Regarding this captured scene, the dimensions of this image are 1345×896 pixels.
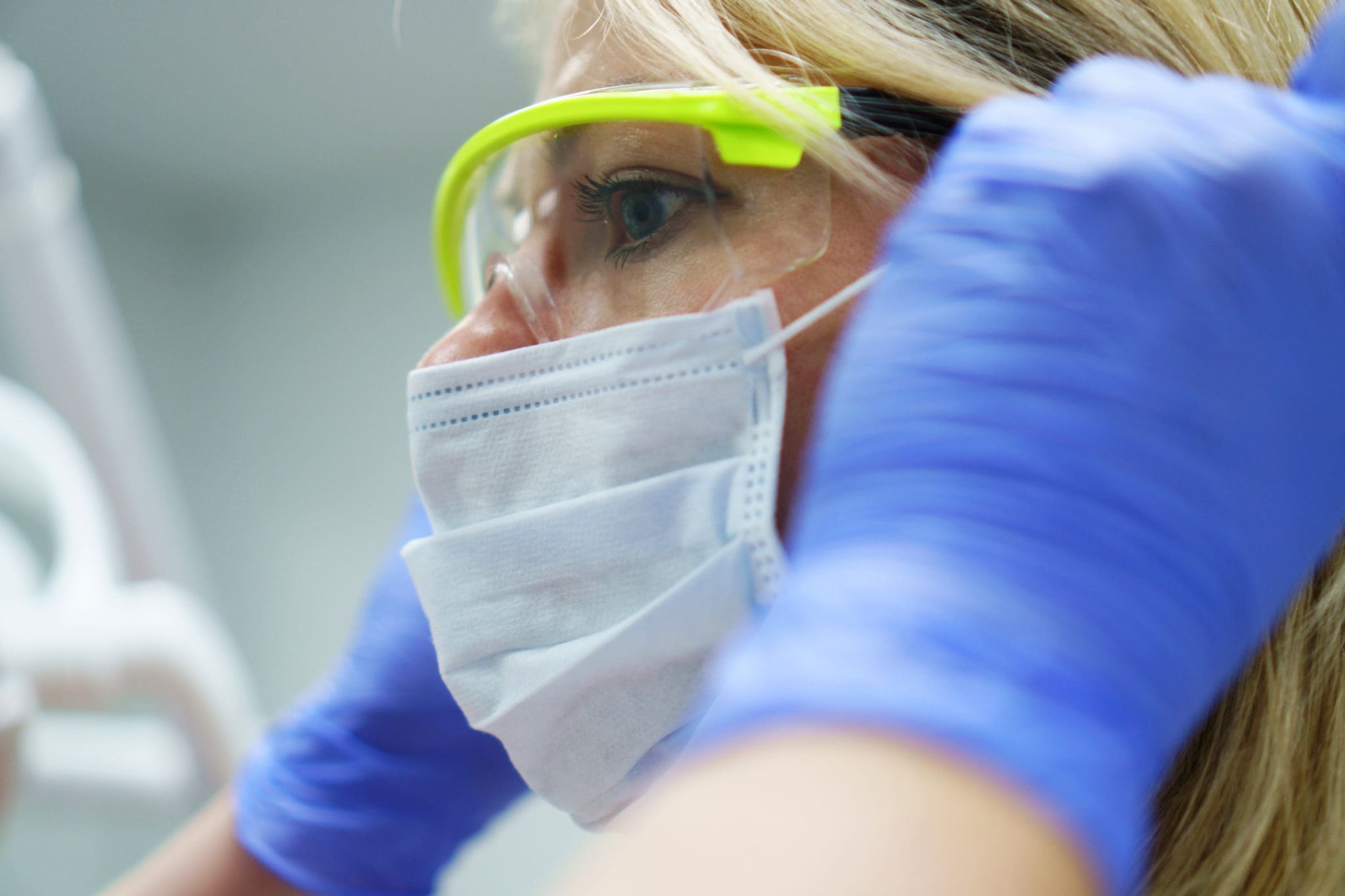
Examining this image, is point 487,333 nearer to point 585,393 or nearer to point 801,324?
point 585,393

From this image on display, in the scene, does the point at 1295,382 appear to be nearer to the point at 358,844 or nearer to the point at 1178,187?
the point at 1178,187

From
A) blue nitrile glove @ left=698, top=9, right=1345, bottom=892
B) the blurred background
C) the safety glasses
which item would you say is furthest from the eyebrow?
the blurred background

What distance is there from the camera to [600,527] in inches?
25.4

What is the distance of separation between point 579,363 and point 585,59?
0.97 ft

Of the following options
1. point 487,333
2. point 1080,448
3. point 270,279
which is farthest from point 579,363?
point 270,279

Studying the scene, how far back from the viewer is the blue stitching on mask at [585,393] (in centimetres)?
64

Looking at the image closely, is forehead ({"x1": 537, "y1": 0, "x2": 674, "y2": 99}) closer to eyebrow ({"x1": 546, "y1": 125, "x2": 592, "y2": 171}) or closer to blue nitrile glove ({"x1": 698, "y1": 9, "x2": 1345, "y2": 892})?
eyebrow ({"x1": 546, "y1": 125, "x2": 592, "y2": 171})

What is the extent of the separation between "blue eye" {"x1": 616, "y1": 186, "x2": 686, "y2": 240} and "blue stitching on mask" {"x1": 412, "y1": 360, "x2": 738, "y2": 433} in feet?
0.50

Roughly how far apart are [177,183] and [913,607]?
10.8ft

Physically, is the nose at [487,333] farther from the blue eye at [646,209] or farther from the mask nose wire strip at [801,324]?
the mask nose wire strip at [801,324]

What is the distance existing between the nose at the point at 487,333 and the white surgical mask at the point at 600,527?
0.06 m

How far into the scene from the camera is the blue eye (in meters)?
0.73

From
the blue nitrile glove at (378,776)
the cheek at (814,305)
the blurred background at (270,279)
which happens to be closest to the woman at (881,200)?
the cheek at (814,305)

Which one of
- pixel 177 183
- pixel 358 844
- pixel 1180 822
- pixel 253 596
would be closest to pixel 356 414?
pixel 253 596
